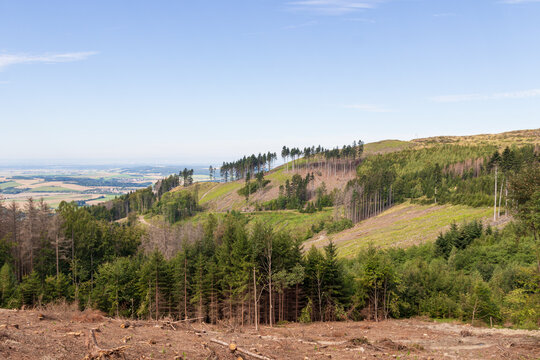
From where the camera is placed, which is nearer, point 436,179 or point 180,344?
point 180,344

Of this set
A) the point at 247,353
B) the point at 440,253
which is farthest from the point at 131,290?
the point at 440,253

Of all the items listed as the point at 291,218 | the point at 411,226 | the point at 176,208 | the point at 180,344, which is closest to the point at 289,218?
the point at 291,218

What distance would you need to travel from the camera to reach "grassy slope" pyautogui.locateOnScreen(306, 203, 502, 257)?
2980 inches

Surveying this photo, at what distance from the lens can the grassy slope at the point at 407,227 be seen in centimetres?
7569

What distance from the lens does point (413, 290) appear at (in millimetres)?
39750

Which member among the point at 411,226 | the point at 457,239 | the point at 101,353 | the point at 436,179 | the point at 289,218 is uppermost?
the point at 436,179

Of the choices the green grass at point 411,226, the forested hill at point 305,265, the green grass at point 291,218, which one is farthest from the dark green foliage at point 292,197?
the green grass at point 411,226

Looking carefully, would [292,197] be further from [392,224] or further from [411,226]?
[411,226]

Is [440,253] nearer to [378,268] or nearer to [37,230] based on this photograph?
[378,268]

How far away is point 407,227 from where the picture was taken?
88.2 metres

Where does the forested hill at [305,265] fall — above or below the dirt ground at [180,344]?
below

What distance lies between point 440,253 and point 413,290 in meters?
22.3

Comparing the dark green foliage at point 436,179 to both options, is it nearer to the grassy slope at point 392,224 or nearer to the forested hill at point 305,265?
the forested hill at point 305,265

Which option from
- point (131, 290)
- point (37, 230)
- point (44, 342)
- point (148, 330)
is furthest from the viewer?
point (37, 230)
